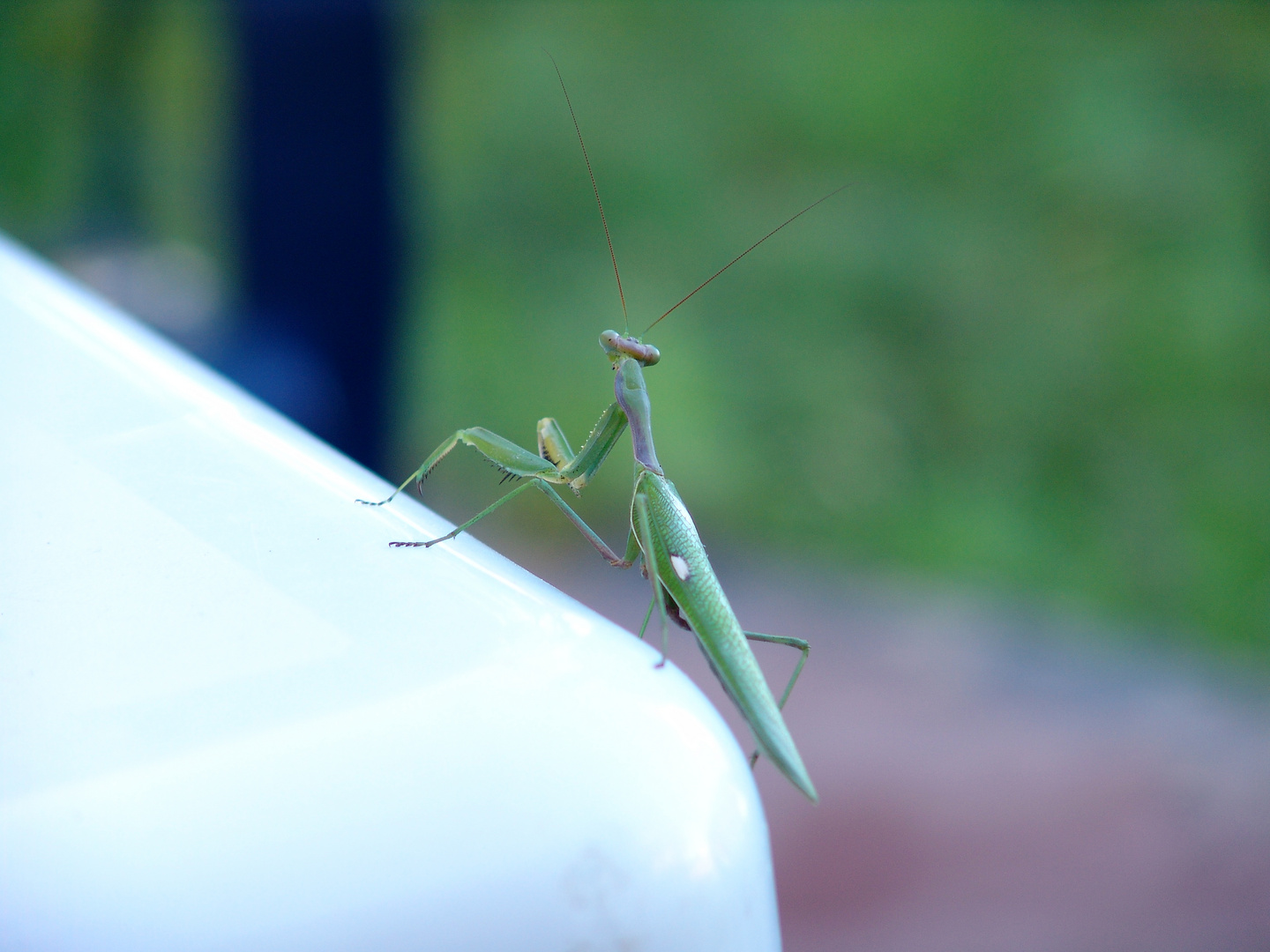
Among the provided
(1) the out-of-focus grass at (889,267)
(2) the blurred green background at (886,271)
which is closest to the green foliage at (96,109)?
(2) the blurred green background at (886,271)

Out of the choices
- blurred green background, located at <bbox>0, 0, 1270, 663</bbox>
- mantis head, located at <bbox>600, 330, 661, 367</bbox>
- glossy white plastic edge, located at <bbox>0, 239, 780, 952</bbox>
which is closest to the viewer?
glossy white plastic edge, located at <bbox>0, 239, 780, 952</bbox>

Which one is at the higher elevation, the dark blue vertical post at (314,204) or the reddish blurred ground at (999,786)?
the dark blue vertical post at (314,204)

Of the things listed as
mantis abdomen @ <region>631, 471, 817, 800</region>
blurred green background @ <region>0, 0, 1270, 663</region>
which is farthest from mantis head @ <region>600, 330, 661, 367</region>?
blurred green background @ <region>0, 0, 1270, 663</region>

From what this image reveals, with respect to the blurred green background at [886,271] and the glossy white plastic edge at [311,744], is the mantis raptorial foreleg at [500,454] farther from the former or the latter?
the blurred green background at [886,271]

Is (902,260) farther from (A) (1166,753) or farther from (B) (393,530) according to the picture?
(B) (393,530)

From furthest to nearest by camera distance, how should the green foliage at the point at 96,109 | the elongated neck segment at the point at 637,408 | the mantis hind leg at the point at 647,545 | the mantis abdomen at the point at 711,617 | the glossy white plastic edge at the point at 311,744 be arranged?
the green foliage at the point at 96,109, the elongated neck segment at the point at 637,408, the mantis hind leg at the point at 647,545, the mantis abdomen at the point at 711,617, the glossy white plastic edge at the point at 311,744

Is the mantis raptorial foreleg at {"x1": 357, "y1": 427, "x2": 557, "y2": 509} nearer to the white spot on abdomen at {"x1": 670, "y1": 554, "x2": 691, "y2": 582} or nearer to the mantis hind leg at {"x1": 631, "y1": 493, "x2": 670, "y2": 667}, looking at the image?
the mantis hind leg at {"x1": 631, "y1": 493, "x2": 670, "y2": 667}
